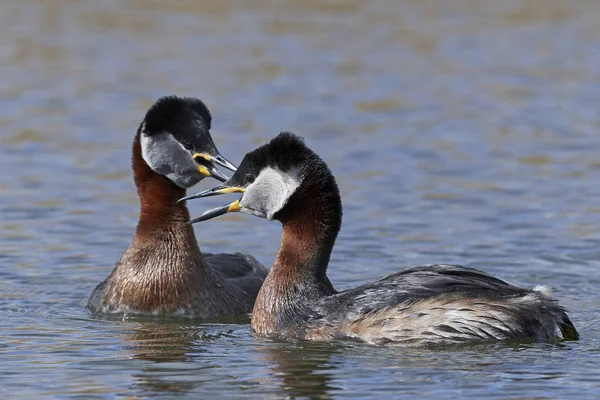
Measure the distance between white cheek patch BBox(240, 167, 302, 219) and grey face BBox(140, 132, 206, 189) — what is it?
1315mm

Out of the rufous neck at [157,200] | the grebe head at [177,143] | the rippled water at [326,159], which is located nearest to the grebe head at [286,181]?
the rippled water at [326,159]

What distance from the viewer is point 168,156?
14.1 m

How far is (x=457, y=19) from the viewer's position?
3156 centimetres

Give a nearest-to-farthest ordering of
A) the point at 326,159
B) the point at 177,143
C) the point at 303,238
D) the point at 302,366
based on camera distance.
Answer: the point at 302,366 < the point at 303,238 < the point at 177,143 < the point at 326,159

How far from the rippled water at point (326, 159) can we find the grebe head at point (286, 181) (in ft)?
3.69

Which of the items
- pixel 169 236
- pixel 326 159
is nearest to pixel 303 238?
pixel 169 236

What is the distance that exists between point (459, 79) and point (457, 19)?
531cm

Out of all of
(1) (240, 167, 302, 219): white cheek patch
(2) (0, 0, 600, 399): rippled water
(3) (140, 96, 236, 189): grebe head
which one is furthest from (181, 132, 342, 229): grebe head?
(3) (140, 96, 236, 189): grebe head

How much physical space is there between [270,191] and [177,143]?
1.69 m

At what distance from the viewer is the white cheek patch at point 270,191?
12.6 m

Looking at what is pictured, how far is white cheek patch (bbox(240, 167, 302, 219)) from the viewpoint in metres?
12.6

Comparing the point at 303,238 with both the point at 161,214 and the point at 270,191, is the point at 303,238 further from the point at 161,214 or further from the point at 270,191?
the point at 161,214

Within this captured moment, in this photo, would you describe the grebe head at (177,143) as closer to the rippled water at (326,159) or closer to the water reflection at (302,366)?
the rippled water at (326,159)

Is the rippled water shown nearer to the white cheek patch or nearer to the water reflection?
the water reflection
